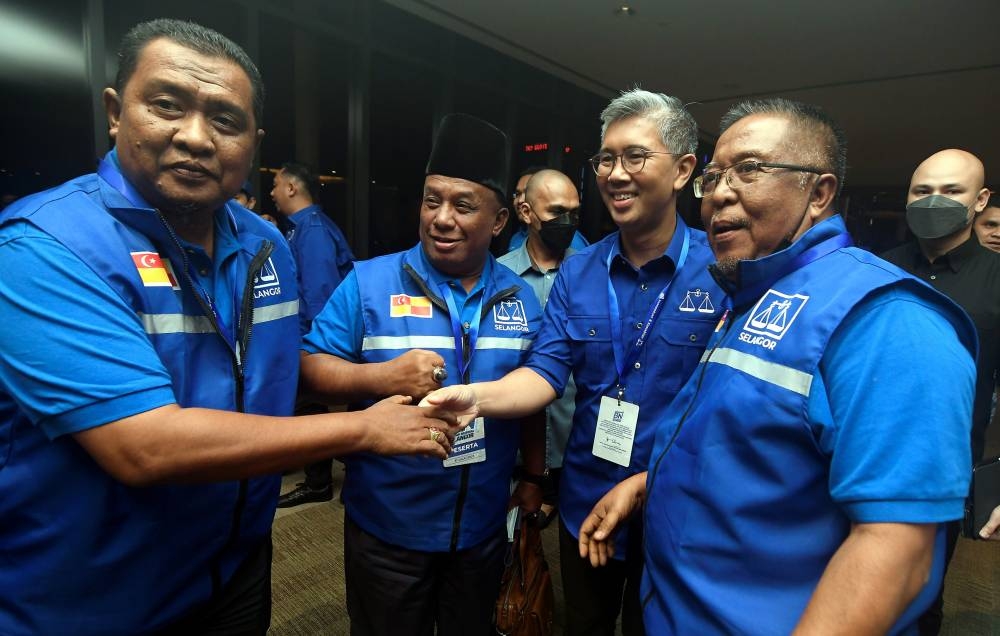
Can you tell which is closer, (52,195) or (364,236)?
(52,195)

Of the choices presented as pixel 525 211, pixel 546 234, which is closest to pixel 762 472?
pixel 546 234

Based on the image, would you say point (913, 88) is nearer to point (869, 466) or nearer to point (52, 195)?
point (869, 466)

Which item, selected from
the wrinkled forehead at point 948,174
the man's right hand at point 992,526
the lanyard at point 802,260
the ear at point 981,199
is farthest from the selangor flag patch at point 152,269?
the ear at point 981,199

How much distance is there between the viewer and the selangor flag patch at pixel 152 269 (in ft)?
3.21

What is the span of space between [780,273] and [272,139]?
14.8ft

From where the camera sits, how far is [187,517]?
107cm

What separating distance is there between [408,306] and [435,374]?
28cm

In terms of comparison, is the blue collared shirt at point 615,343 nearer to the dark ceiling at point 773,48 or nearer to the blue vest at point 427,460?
the blue vest at point 427,460

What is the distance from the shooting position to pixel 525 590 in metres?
1.79

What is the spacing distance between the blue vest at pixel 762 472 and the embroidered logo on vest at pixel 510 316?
68cm

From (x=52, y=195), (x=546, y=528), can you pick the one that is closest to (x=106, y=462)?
(x=52, y=195)

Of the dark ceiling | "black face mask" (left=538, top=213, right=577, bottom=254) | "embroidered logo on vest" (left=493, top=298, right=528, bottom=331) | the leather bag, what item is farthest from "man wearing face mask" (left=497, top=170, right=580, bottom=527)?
the dark ceiling

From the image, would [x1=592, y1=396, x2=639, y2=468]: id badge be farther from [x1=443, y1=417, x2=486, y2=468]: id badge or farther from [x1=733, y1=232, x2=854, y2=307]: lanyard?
[x1=733, y1=232, x2=854, y2=307]: lanyard

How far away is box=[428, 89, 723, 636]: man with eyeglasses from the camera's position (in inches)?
58.1
